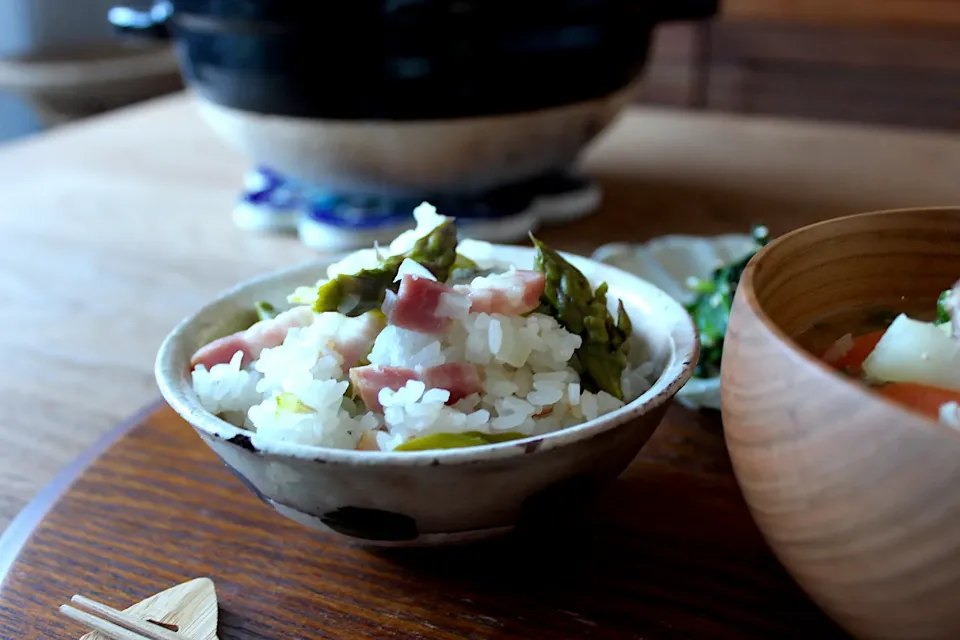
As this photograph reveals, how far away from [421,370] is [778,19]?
279 cm

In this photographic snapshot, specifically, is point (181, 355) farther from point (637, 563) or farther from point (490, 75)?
point (490, 75)

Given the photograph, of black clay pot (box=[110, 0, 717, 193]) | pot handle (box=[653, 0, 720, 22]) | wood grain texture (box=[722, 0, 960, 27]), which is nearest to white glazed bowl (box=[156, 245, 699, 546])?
black clay pot (box=[110, 0, 717, 193])

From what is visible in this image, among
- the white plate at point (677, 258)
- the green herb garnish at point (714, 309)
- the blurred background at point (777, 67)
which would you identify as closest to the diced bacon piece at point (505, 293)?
the green herb garnish at point (714, 309)

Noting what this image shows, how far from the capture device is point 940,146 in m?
1.63

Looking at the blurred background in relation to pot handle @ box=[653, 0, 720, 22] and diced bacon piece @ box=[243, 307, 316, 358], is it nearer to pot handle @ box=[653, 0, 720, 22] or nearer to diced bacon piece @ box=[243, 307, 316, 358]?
pot handle @ box=[653, 0, 720, 22]

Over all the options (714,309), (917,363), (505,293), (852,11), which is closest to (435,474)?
(505,293)

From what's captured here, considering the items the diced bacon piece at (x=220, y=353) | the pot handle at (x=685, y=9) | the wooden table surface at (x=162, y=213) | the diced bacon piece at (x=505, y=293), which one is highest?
the pot handle at (x=685, y=9)

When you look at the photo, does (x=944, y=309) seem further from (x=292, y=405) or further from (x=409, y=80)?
(x=409, y=80)

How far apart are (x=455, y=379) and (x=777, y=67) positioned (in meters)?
2.78

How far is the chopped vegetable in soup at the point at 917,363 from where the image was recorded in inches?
20.2

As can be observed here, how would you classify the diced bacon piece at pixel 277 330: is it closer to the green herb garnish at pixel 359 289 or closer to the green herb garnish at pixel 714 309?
the green herb garnish at pixel 359 289

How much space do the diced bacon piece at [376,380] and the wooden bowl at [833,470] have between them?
214 mm

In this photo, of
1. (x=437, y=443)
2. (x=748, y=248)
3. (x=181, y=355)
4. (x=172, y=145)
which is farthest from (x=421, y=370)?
(x=172, y=145)

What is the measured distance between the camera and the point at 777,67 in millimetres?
3072
